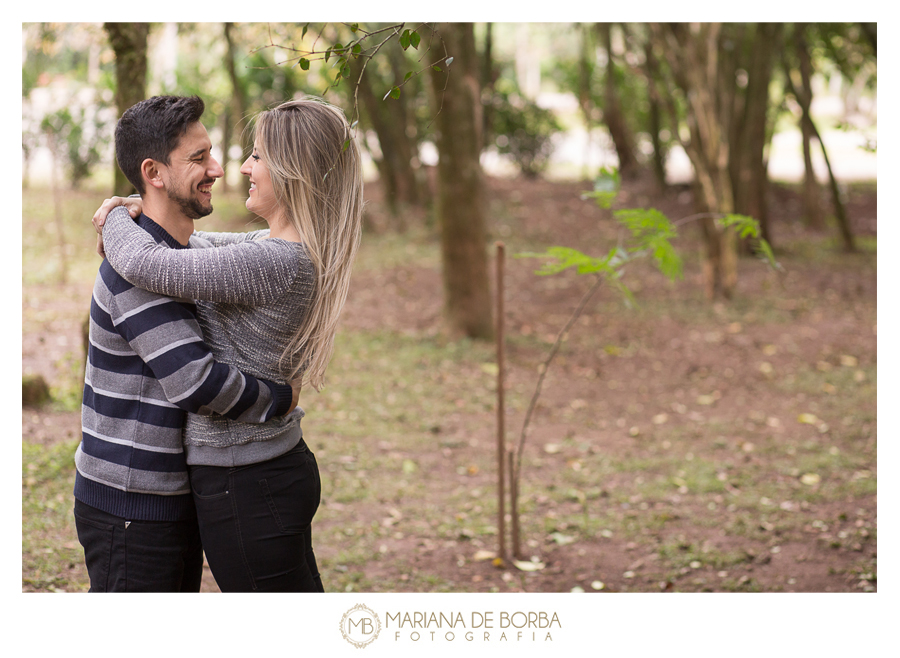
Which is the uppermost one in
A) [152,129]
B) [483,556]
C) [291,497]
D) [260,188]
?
[152,129]

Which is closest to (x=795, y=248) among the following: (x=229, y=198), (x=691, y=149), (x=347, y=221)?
(x=691, y=149)

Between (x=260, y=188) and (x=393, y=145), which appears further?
(x=393, y=145)

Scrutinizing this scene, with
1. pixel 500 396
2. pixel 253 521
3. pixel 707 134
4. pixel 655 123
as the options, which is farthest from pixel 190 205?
pixel 655 123

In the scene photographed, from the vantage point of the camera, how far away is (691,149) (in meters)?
8.85

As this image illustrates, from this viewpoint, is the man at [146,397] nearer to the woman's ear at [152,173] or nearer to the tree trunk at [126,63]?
the woman's ear at [152,173]

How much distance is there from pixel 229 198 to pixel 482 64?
16.7 ft

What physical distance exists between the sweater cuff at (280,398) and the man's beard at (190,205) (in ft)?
1.59

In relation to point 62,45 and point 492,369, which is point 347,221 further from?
point 62,45

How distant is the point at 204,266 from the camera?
1808mm

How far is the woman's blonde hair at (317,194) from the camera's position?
191 centimetres

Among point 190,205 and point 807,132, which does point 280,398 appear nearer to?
point 190,205

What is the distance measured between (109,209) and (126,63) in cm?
239

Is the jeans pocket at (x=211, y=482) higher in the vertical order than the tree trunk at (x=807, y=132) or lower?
lower
